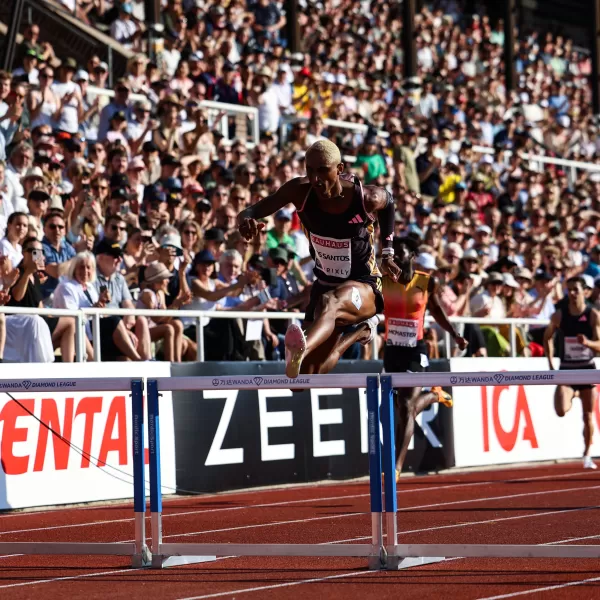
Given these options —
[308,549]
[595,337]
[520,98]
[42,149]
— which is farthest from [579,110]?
[308,549]

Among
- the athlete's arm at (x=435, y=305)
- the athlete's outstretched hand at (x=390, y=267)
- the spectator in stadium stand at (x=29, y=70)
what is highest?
the spectator in stadium stand at (x=29, y=70)

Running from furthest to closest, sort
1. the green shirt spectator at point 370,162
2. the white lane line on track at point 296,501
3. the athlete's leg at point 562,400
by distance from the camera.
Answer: the green shirt spectator at point 370,162, the athlete's leg at point 562,400, the white lane line on track at point 296,501

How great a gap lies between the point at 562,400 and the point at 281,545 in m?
8.55

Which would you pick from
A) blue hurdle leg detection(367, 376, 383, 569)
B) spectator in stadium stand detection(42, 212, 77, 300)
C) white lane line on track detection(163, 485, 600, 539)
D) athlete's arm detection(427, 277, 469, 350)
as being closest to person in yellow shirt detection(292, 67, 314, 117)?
spectator in stadium stand detection(42, 212, 77, 300)

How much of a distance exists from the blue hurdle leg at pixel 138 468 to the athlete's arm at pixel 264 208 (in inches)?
54.5

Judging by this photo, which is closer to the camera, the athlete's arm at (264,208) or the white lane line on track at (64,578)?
the white lane line on track at (64,578)

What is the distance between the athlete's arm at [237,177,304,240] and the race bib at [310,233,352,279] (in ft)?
1.37

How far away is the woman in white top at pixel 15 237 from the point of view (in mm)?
13688

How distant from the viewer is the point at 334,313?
984cm

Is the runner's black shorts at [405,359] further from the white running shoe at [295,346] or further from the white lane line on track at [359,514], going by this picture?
the white running shoe at [295,346]

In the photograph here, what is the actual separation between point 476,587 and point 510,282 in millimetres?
11750

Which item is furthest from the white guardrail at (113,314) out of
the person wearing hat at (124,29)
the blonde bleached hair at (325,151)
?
the person wearing hat at (124,29)

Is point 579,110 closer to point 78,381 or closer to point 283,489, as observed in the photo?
point 283,489

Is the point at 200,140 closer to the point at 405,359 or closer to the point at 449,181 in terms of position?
the point at 449,181
